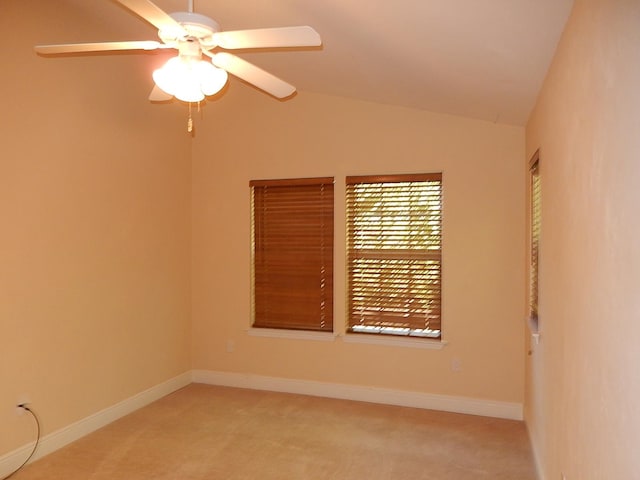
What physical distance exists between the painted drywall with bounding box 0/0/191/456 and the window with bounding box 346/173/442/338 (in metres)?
1.69

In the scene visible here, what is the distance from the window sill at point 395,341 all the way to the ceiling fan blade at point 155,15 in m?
3.03

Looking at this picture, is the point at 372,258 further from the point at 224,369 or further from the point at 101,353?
the point at 101,353

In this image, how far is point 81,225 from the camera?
3535mm

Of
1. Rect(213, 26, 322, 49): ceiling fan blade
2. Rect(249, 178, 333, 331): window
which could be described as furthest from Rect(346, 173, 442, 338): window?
Rect(213, 26, 322, 49): ceiling fan blade

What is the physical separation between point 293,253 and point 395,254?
3.10ft

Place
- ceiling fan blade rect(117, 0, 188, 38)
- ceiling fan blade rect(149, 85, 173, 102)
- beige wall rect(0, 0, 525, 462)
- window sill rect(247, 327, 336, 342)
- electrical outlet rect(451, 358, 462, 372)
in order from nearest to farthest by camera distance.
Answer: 1. ceiling fan blade rect(117, 0, 188, 38)
2. ceiling fan blade rect(149, 85, 173, 102)
3. beige wall rect(0, 0, 525, 462)
4. electrical outlet rect(451, 358, 462, 372)
5. window sill rect(247, 327, 336, 342)

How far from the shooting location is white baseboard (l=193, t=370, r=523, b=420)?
3.93 meters

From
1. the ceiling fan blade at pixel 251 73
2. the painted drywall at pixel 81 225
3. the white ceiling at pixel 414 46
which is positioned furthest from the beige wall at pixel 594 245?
the painted drywall at pixel 81 225

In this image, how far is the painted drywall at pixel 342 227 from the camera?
3898mm

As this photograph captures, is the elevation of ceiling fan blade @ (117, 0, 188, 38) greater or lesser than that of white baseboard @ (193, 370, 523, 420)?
greater

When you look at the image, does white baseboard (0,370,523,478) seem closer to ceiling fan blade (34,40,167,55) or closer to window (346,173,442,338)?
window (346,173,442,338)

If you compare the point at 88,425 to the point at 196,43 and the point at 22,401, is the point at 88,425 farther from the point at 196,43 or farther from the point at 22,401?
the point at 196,43

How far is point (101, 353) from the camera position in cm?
376

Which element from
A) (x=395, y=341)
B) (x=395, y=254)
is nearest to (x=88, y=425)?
(x=395, y=341)
